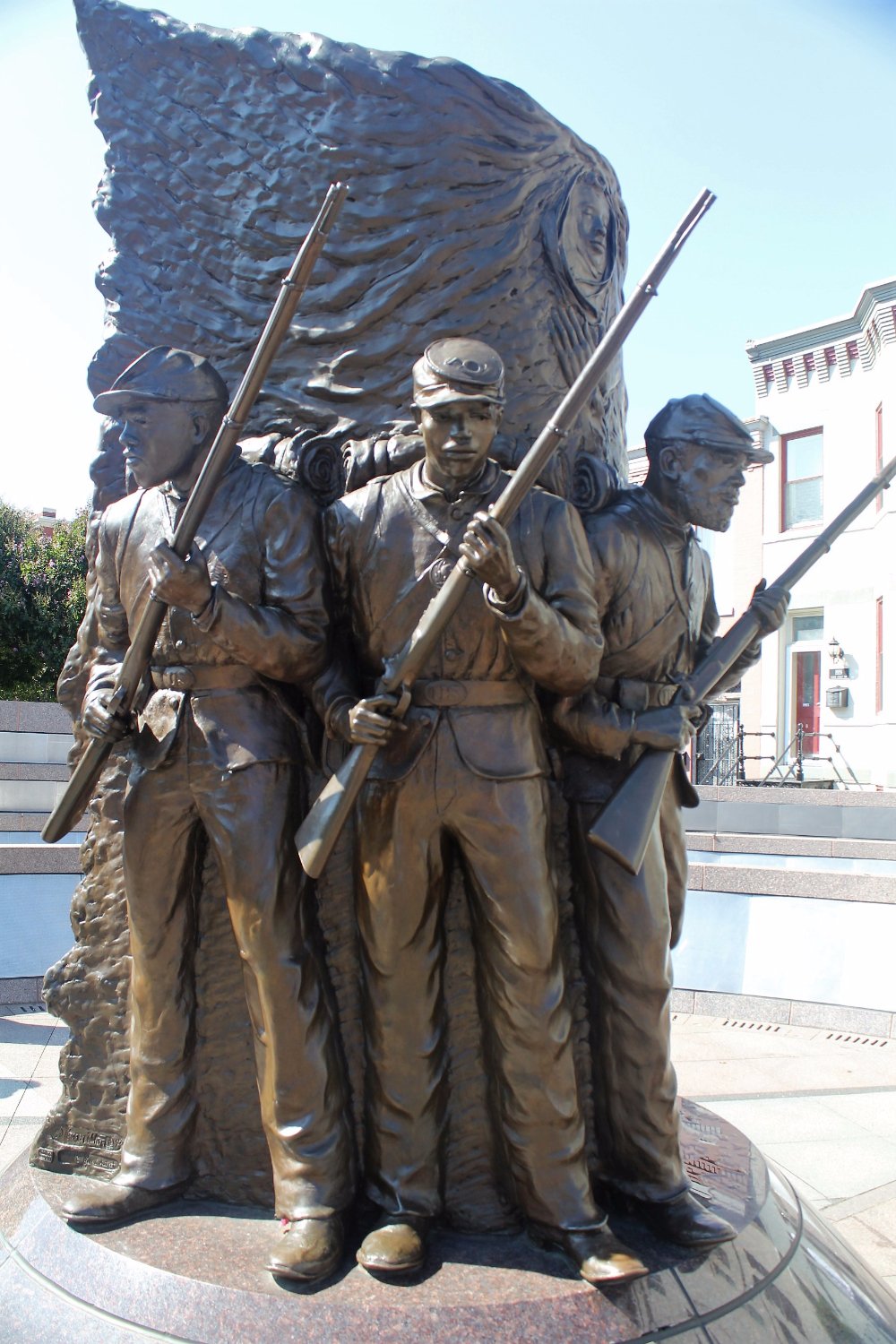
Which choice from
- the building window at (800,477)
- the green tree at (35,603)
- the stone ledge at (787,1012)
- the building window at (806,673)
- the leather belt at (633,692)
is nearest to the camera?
the leather belt at (633,692)

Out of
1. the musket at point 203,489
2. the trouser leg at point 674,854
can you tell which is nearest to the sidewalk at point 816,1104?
the trouser leg at point 674,854

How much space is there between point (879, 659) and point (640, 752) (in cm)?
1794

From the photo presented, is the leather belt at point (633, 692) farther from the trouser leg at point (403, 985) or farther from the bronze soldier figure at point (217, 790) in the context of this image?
the bronze soldier figure at point (217, 790)

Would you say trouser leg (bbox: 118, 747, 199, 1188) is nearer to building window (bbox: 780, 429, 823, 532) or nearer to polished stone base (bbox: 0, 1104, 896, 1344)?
polished stone base (bbox: 0, 1104, 896, 1344)

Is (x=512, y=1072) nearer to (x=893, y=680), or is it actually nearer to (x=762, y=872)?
(x=762, y=872)

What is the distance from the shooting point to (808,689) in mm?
22109

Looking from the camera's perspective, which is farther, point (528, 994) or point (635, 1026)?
point (635, 1026)

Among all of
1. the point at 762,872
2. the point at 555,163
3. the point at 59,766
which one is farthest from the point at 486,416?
the point at 59,766

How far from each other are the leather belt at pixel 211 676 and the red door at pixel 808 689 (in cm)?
1997

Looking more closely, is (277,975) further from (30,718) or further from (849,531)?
(849,531)

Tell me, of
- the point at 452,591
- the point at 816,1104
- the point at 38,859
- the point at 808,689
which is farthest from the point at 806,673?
the point at 452,591

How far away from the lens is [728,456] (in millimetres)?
3303

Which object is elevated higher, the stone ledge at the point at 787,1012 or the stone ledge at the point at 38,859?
the stone ledge at the point at 38,859

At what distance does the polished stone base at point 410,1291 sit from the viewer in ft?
8.47
